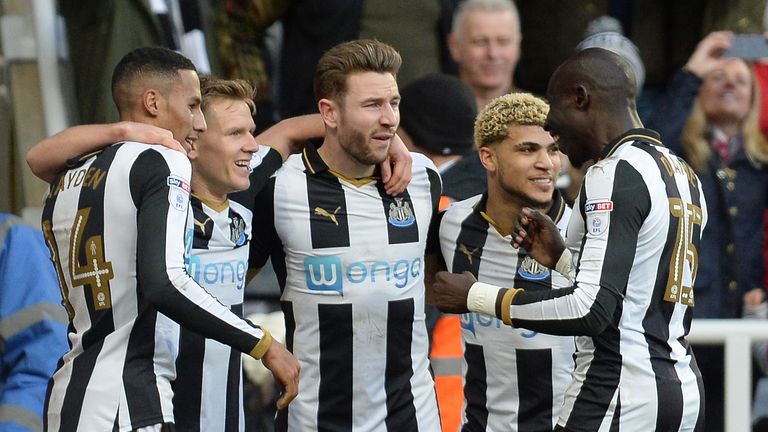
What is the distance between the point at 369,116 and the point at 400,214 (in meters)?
0.40

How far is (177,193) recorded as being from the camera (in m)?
4.79

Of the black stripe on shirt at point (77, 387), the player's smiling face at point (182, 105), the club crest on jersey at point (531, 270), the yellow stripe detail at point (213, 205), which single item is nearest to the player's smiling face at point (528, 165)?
the club crest on jersey at point (531, 270)

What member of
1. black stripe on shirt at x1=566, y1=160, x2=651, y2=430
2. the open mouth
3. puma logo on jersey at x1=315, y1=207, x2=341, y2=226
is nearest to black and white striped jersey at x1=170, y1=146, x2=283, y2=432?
the open mouth

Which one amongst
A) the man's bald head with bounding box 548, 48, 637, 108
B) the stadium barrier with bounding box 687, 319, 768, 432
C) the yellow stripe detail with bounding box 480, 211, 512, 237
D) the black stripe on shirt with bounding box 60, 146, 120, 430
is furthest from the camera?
the stadium barrier with bounding box 687, 319, 768, 432

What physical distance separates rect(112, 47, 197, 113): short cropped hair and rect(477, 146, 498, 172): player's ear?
4.35 feet

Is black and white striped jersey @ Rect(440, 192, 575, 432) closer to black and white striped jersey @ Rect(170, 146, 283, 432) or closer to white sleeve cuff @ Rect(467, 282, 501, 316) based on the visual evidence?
white sleeve cuff @ Rect(467, 282, 501, 316)

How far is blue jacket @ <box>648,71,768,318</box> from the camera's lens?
7297 mm

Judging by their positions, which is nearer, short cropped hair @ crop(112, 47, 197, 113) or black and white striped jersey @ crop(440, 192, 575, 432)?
short cropped hair @ crop(112, 47, 197, 113)

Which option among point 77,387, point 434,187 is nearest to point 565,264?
point 434,187

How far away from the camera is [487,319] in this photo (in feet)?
18.6

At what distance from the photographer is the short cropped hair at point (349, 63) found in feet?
18.5

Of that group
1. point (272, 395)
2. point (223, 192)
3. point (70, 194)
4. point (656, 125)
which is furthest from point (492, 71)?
point (70, 194)

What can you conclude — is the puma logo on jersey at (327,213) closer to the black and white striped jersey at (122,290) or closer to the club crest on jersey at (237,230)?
the club crest on jersey at (237,230)

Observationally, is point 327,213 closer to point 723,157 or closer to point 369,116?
point 369,116
